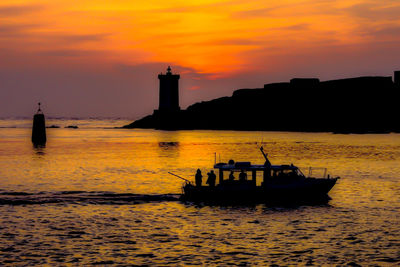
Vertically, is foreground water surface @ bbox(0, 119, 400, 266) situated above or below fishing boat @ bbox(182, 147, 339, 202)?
below

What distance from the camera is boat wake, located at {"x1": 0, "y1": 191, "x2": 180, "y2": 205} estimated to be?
148 feet

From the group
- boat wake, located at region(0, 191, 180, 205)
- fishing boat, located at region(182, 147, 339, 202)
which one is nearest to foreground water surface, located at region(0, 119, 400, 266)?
boat wake, located at region(0, 191, 180, 205)

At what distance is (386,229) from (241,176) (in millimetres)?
12282

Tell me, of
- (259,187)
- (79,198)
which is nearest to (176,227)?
(259,187)

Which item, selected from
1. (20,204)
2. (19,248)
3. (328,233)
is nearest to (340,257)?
(328,233)

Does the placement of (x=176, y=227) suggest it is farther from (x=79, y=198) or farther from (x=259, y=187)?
(x=79, y=198)

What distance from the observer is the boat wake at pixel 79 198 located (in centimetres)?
4519

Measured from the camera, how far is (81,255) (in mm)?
27938

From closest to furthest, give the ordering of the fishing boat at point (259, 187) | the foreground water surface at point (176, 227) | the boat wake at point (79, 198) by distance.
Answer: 1. the foreground water surface at point (176, 227)
2. the fishing boat at point (259, 187)
3. the boat wake at point (79, 198)

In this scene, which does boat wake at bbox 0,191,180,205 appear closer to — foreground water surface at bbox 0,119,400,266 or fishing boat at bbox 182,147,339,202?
foreground water surface at bbox 0,119,400,266

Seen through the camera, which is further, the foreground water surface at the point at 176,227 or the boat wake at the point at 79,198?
the boat wake at the point at 79,198

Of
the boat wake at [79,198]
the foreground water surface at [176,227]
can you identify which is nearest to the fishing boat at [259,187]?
the foreground water surface at [176,227]

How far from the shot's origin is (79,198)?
155ft

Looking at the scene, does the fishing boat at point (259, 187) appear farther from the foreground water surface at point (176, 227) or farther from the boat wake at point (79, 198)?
the boat wake at point (79, 198)
